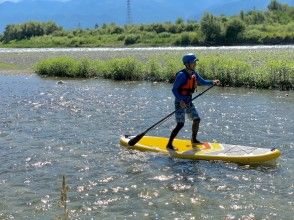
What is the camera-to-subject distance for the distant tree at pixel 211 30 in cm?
8712

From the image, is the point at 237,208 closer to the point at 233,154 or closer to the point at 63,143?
the point at 233,154

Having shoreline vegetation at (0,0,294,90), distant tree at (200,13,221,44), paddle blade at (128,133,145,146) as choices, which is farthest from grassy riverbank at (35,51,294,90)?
distant tree at (200,13,221,44)

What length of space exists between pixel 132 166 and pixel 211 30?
77687 mm

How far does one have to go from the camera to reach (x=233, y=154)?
12984 millimetres

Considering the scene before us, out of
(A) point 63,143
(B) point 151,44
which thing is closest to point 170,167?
(A) point 63,143

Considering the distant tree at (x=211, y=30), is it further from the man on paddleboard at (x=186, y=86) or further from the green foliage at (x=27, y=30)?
the man on paddleboard at (x=186, y=86)

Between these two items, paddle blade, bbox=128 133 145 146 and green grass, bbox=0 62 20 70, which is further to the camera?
green grass, bbox=0 62 20 70

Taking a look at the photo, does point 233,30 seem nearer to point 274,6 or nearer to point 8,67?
point 274,6

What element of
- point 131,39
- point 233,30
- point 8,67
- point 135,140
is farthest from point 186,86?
point 131,39

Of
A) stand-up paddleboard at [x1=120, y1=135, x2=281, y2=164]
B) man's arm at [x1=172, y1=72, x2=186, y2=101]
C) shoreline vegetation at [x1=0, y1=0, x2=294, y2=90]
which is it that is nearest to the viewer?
stand-up paddleboard at [x1=120, y1=135, x2=281, y2=164]

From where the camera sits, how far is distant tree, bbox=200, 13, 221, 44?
8712 centimetres

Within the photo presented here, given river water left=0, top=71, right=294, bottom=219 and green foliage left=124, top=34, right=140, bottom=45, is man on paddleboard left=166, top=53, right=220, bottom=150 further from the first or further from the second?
green foliage left=124, top=34, right=140, bottom=45

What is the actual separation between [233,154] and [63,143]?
5.41 metres

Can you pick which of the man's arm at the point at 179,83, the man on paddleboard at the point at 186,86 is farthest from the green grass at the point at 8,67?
the man's arm at the point at 179,83
